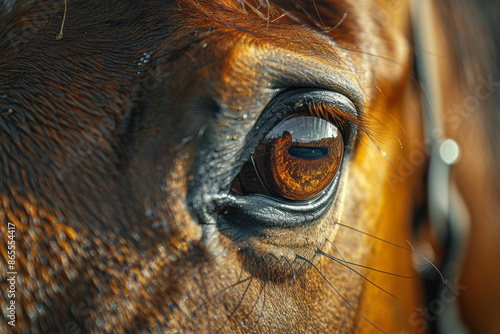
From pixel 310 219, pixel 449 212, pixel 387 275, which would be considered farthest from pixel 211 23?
pixel 449 212

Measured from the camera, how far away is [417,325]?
4.96ft

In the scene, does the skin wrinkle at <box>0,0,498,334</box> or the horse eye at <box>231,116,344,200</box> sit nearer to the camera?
the skin wrinkle at <box>0,0,498,334</box>

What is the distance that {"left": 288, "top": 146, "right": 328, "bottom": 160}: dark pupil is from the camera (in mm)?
1092

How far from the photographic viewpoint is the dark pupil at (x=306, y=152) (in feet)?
3.58

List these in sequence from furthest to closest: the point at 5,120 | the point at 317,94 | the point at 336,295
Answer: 1. the point at 336,295
2. the point at 317,94
3. the point at 5,120

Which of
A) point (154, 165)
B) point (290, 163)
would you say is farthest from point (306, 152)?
point (154, 165)

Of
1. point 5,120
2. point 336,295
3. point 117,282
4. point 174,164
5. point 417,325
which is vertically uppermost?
point 5,120

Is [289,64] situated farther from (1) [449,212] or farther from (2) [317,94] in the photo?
(1) [449,212]

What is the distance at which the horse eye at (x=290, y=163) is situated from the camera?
1.08 m

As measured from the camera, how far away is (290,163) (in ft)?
3.57

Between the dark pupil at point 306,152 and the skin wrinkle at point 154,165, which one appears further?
the dark pupil at point 306,152

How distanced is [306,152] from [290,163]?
0.05 meters

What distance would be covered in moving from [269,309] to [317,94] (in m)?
0.54

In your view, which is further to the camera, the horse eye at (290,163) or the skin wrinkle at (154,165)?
the horse eye at (290,163)
